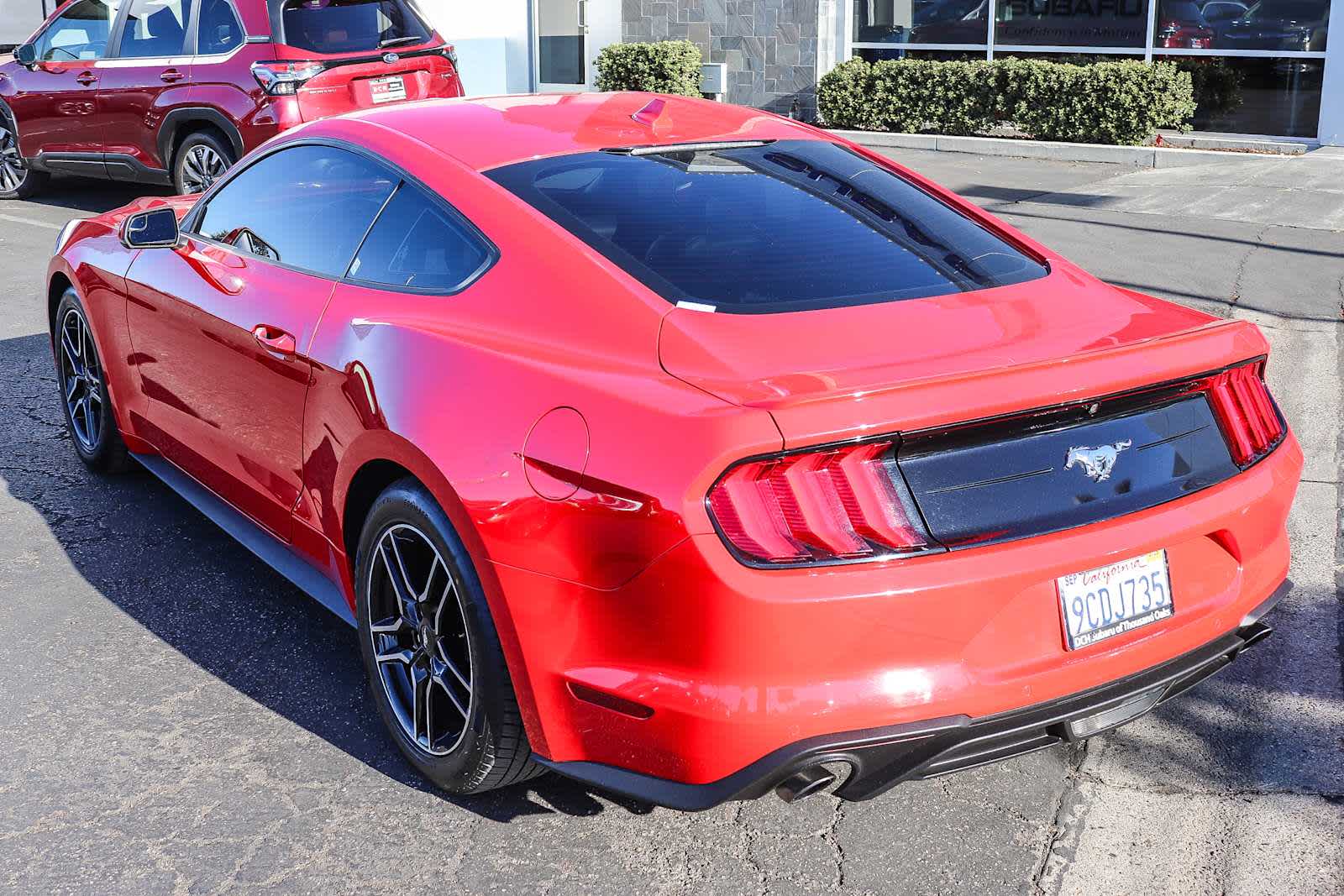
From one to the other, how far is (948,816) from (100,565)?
3.04m

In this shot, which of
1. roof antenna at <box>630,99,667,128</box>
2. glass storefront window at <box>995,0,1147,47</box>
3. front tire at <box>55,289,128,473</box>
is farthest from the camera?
glass storefront window at <box>995,0,1147,47</box>

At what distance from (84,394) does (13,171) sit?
772 cm

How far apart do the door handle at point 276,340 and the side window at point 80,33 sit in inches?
325

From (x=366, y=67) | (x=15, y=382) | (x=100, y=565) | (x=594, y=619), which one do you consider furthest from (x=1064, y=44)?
(x=594, y=619)

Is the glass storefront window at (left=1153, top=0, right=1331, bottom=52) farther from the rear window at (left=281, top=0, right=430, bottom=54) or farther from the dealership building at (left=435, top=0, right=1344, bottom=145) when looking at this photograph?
the rear window at (left=281, top=0, right=430, bottom=54)

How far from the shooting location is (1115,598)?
284 cm

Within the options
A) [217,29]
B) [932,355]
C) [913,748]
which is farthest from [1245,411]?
[217,29]

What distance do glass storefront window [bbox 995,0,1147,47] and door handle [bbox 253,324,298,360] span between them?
14135mm

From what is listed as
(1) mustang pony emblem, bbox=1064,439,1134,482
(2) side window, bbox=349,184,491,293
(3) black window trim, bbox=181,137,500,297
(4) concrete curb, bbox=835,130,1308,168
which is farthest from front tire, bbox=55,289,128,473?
(4) concrete curb, bbox=835,130,1308,168

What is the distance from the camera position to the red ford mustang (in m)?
2.63

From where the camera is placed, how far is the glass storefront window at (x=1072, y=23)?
15.8 meters

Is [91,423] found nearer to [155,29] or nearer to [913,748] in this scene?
[913,748]

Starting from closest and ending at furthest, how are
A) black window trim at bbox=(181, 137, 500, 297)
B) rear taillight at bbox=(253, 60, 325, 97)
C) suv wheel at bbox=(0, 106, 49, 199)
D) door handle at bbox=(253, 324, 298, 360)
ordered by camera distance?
black window trim at bbox=(181, 137, 500, 297) → door handle at bbox=(253, 324, 298, 360) → rear taillight at bbox=(253, 60, 325, 97) → suv wheel at bbox=(0, 106, 49, 199)

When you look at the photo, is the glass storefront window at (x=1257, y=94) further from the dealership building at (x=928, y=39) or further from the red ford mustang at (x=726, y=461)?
the red ford mustang at (x=726, y=461)
